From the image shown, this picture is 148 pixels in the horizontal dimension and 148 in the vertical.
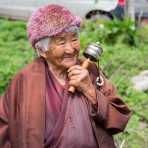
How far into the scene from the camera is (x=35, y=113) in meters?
3.72

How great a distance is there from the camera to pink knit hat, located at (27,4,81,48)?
3678mm

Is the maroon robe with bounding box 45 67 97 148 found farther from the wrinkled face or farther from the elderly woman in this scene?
the wrinkled face

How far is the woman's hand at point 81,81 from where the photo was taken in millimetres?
3676

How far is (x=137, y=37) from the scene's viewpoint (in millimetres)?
10156

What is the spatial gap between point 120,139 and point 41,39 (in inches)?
102

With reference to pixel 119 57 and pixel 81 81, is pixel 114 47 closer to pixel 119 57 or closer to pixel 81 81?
pixel 119 57

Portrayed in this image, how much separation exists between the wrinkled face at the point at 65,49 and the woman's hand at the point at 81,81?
6 cm

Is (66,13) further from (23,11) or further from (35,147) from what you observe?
(23,11)

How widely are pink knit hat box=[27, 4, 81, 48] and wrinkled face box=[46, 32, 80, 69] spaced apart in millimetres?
51

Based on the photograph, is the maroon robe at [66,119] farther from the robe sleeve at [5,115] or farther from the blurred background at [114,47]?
the blurred background at [114,47]

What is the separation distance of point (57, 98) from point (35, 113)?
156mm

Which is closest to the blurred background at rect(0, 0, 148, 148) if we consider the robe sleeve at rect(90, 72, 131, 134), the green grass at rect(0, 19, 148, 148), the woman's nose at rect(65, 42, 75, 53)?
the green grass at rect(0, 19, 148, 148)

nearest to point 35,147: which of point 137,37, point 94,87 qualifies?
point 94,87

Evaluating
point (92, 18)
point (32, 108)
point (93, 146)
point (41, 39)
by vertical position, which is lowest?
point (92, 18)
